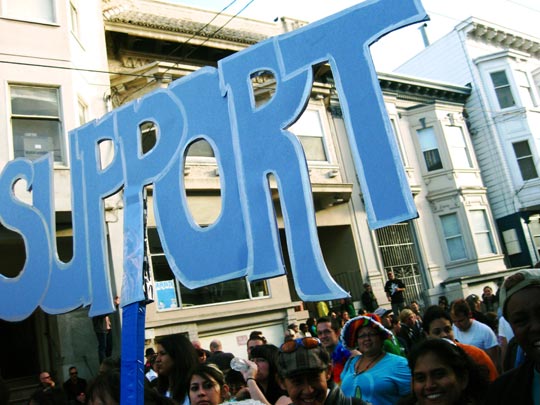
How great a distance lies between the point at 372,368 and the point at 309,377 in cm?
118

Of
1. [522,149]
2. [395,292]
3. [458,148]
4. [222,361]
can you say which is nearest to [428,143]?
[458,148]

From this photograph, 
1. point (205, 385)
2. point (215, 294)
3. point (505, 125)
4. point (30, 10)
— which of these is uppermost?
point (30, 10)

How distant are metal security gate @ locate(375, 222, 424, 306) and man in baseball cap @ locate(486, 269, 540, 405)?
16.7m

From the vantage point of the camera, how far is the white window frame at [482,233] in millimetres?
21781

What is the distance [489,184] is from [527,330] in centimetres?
2300

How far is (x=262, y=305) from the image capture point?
48.9ft

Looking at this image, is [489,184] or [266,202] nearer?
[266,202]

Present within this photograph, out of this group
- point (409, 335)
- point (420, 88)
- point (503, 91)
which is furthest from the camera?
point (503, 91)

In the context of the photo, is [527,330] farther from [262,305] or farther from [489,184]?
[489,184]

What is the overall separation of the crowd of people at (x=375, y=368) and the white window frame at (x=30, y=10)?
9.37 meters

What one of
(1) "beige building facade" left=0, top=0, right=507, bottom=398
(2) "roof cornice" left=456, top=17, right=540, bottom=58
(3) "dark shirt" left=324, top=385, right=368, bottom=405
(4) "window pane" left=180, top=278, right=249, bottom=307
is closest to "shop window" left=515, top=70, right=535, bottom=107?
(2) "roof cornice" left=456, top=17, right=540, bottom=58

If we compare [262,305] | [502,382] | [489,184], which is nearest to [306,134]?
[262,305]

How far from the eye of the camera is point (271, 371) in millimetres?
4852

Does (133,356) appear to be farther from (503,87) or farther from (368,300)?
(503,87)
